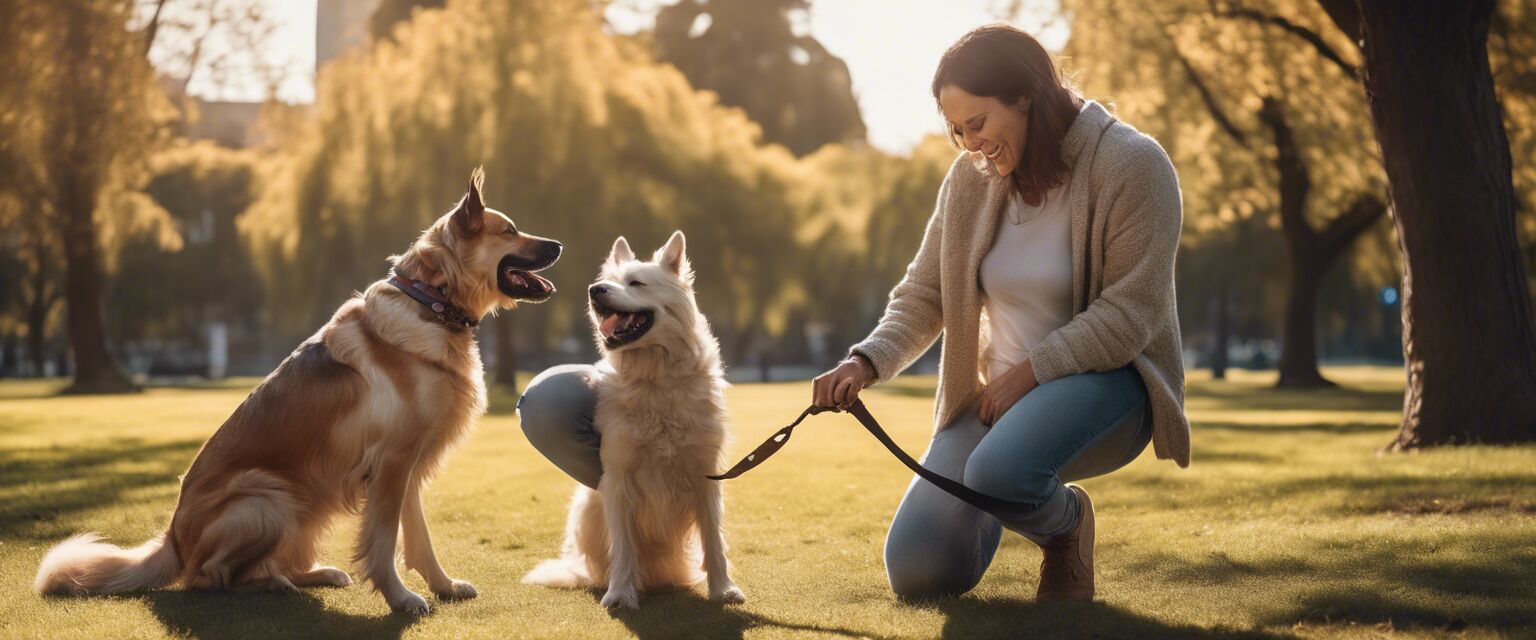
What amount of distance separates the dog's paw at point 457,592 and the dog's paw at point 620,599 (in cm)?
61

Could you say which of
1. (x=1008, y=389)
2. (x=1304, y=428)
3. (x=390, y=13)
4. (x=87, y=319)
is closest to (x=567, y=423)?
(x=1008, y=389)

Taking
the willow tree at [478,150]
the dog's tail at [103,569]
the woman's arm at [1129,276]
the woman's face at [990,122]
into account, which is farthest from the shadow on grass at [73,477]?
the willow tree at [478,150]

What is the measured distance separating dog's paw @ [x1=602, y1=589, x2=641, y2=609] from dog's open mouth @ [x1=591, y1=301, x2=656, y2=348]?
957mm

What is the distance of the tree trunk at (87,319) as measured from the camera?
88.5 ft

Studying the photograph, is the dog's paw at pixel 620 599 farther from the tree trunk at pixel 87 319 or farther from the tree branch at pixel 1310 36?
the tree trunk at pixel 87 319

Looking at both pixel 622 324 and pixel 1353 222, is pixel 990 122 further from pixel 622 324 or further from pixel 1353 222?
pixel 1353 222

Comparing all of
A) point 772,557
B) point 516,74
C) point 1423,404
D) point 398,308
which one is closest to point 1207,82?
point 516,74

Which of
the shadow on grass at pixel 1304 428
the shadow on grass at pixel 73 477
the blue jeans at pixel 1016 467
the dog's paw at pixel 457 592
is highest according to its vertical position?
the blue jeans at pixel 1016 467

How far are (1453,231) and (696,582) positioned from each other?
745 centimetres

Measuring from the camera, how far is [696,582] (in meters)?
5.70

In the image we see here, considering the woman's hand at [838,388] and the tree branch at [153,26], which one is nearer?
the woman's hand at [838,388]

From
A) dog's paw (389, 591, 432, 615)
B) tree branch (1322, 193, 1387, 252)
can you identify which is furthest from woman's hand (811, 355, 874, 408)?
tree branch (1322, 193, 1387, 252)

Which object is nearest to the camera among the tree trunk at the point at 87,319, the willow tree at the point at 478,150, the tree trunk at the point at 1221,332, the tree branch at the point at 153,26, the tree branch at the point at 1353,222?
the willow tree at the point at 478,150

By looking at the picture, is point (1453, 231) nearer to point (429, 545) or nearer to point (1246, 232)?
point (429, 545)
